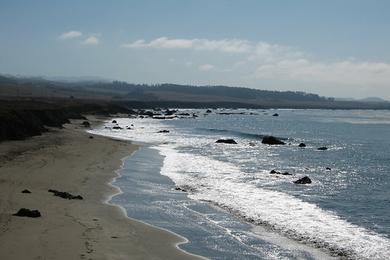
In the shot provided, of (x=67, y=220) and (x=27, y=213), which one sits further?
(x=67, y=220)

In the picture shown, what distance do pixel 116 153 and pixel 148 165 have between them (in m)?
6.87

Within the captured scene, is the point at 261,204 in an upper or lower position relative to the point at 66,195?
lower

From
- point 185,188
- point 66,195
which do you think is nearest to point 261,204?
point 185,188

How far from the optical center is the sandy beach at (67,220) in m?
13.7

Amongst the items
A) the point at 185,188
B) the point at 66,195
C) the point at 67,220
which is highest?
the point at 67,220

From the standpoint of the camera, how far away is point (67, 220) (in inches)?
679

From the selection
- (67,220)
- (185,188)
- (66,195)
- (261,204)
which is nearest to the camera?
(67,220)

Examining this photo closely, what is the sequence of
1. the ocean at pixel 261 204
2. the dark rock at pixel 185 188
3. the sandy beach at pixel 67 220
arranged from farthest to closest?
the dark rock at pixel 185 188 → the ocean at pixel 261 204 → the sandy beach at pixel 67 220

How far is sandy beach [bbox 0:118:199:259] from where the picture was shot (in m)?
13.7

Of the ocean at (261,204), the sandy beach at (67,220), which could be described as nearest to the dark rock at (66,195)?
the sandy beach at (67,220)

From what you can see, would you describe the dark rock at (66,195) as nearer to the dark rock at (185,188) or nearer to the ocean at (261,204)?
the ocean at (261,204)

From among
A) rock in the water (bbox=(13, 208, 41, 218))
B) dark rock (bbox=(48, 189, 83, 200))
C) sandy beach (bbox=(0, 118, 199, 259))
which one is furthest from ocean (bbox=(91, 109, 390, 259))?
rock in the water (bbox=(13, 208, 41, 218))

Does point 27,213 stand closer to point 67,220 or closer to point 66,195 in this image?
point 67,220

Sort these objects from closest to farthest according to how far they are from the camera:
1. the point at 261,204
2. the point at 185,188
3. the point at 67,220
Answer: the point at 67,220
the point at 261,204
the point at 185,188
